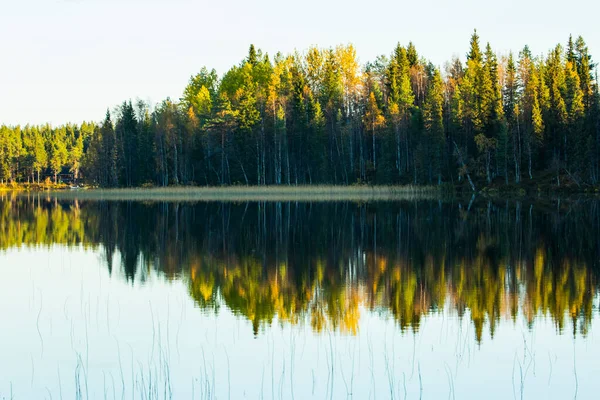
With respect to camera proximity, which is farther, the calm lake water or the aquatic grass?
the aquatic grass

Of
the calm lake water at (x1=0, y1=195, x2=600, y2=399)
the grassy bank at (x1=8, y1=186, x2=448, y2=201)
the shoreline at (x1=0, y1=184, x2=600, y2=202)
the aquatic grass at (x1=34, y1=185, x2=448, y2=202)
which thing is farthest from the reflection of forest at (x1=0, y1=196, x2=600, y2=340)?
the grassy bank at (x1=8, y1=186, x2=448, y2=201)

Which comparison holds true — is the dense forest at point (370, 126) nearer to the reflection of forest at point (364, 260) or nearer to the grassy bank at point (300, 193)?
the grassy bank at point (300, 193)

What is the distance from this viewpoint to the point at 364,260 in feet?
73.4

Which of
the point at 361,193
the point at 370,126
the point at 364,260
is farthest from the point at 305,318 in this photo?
the point at 370,126

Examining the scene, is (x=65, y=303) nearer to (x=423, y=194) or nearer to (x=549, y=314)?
(x=549, y=314)

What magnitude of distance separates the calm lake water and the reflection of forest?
0.32 ft

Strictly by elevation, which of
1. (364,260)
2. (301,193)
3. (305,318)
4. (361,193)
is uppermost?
(301,193)

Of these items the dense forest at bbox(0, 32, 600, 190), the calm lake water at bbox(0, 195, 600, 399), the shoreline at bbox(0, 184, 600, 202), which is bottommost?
the calm lake water at bbox(0, 195, 600, 399)

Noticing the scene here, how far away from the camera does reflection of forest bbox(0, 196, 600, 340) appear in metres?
15.3

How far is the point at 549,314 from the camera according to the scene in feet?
47.1

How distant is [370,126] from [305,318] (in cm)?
6454

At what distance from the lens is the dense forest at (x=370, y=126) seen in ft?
230

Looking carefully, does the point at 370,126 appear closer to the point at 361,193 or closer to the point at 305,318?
the point at 361,193

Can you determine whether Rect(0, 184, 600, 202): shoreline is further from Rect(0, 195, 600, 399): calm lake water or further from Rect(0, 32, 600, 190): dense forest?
Rect(0, 195, 600, 399): calm lake water
